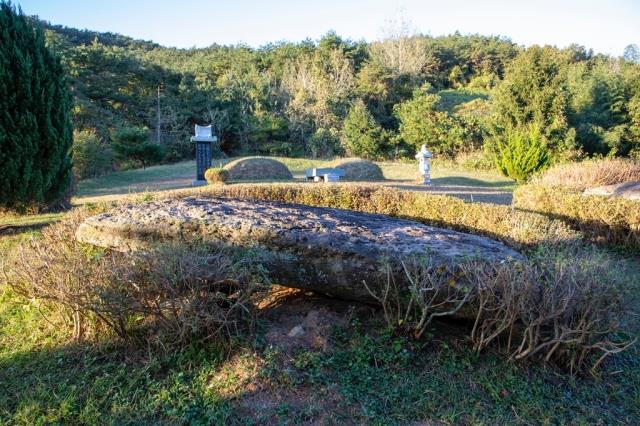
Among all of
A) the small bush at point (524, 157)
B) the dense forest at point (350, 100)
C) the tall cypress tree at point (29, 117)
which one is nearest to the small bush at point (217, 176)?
the tall cypress tree at point (29, 117)

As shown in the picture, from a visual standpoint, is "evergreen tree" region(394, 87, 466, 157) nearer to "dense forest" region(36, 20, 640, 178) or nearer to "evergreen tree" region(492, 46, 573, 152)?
"dense forest" region(36, 20, 640, 178)

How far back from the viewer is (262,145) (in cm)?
2544

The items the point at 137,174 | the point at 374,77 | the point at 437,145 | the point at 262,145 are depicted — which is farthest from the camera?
the point at 374,77

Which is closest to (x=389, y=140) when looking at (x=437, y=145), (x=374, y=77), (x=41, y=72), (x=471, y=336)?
(x=437, y=145)

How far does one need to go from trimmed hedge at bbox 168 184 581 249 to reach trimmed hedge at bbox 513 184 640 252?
605mm

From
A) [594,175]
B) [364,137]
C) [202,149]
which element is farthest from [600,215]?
[364,137]

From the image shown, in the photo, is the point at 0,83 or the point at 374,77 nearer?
the point at 0,83

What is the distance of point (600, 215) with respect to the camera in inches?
244

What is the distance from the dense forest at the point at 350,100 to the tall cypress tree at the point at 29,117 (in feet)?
27.7

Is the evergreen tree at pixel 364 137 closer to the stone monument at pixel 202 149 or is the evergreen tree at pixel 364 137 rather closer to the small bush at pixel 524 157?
the small bush at pixel 524 157

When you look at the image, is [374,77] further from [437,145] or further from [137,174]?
[137,174]

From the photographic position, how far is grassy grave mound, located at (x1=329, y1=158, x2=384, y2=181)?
15.1m

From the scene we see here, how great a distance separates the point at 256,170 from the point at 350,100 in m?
14.2

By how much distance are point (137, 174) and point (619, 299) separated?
1724 cm
